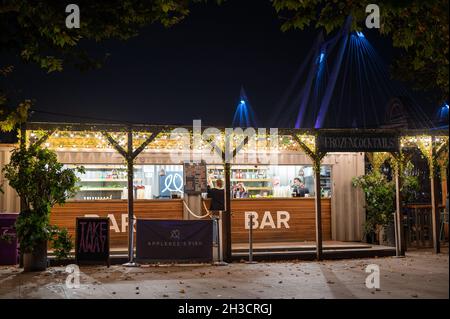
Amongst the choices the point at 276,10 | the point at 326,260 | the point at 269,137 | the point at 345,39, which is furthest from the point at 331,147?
the point at 345,39

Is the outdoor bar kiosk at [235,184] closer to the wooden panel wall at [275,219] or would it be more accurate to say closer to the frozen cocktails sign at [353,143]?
the wooden panel wall at [275,219]

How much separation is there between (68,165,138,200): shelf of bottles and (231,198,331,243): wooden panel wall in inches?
127

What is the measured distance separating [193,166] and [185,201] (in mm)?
1519

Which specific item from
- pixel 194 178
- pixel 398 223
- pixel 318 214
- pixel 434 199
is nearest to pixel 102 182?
pixel 194 178

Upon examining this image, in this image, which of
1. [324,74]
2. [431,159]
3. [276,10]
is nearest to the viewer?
[276,10]

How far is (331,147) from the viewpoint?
516 inches

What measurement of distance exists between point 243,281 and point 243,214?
17.7ft

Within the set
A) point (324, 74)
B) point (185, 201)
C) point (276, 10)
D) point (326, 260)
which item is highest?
point (324, 74)

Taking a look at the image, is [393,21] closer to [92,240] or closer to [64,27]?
[64,27]

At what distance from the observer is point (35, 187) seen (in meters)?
11.2

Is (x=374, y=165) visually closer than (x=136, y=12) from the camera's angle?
No

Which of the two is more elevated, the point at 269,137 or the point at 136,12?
the point at 136,12

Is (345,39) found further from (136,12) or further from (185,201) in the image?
(136,12)
